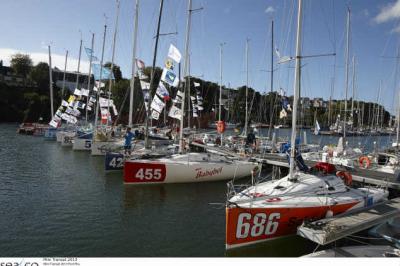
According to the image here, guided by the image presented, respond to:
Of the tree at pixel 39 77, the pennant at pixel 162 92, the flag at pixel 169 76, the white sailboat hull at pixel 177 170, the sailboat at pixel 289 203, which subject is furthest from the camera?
the tree at pixel 39 77

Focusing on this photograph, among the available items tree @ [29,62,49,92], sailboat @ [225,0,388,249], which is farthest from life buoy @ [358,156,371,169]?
tree @ [29,62,49,92]

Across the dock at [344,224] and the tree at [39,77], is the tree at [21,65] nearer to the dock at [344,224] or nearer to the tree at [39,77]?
the tree at [39,77]

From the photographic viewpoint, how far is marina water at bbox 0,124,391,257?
33.6 feet

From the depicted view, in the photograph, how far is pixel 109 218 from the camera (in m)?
13.0

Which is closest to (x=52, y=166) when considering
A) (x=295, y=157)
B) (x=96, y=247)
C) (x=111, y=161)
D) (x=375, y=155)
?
(x=111, y=161)

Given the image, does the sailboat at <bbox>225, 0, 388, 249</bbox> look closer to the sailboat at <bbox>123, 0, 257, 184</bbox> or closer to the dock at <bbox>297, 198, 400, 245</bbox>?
the dock at <bbox>297, 198, 400, 245</bbox>

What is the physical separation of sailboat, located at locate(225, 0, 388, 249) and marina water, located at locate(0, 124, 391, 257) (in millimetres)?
530

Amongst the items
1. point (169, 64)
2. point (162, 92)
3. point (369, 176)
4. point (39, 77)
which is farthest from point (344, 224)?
point (39, 77)

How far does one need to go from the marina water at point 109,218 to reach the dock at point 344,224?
3.48 ft

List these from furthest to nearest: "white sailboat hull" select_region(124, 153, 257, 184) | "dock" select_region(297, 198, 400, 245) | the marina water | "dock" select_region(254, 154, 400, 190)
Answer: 1. "white sailboat hull" select_region(124, 153, 257, 184)
2. "dock" select_region(254, 154, 400, 190)
3. the marina water
4. "dock" select_region(297, 198, 400, 245)

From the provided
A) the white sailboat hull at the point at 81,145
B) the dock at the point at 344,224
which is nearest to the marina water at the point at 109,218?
Answer: the dock at the point at 344,224

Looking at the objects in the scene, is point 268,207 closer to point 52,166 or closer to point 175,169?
point 175,169

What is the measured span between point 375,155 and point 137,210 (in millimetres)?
16853

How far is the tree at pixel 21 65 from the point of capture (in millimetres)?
103875
